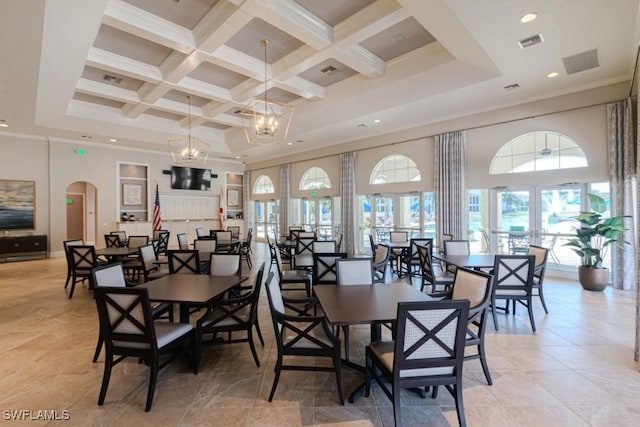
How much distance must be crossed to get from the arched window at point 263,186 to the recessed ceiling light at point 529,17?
10.9m

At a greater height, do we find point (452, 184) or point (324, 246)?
point (452, 184)

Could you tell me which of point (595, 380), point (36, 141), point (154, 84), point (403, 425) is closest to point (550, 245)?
point (595, 380)

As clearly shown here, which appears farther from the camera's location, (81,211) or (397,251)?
(81,211)

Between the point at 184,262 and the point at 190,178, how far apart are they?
9.27 metres

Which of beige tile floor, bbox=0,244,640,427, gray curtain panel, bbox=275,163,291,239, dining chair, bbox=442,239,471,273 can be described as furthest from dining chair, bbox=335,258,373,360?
gray curtain panel, bbox=275,163,291,239

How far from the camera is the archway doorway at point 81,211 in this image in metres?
12.9

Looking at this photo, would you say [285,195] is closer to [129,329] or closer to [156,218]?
[156,218]

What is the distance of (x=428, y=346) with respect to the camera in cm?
201

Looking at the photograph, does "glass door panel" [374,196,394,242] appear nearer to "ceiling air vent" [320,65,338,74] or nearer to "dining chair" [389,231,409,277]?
"dining chair" [389,231,409,277]

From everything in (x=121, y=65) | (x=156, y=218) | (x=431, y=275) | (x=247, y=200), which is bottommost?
(x=431, y=275)

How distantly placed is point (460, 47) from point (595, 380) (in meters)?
4.44

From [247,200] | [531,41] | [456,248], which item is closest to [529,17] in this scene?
[531,41]

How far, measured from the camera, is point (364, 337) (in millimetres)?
3656

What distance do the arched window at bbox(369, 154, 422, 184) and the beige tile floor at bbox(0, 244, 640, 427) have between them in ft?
18.2
